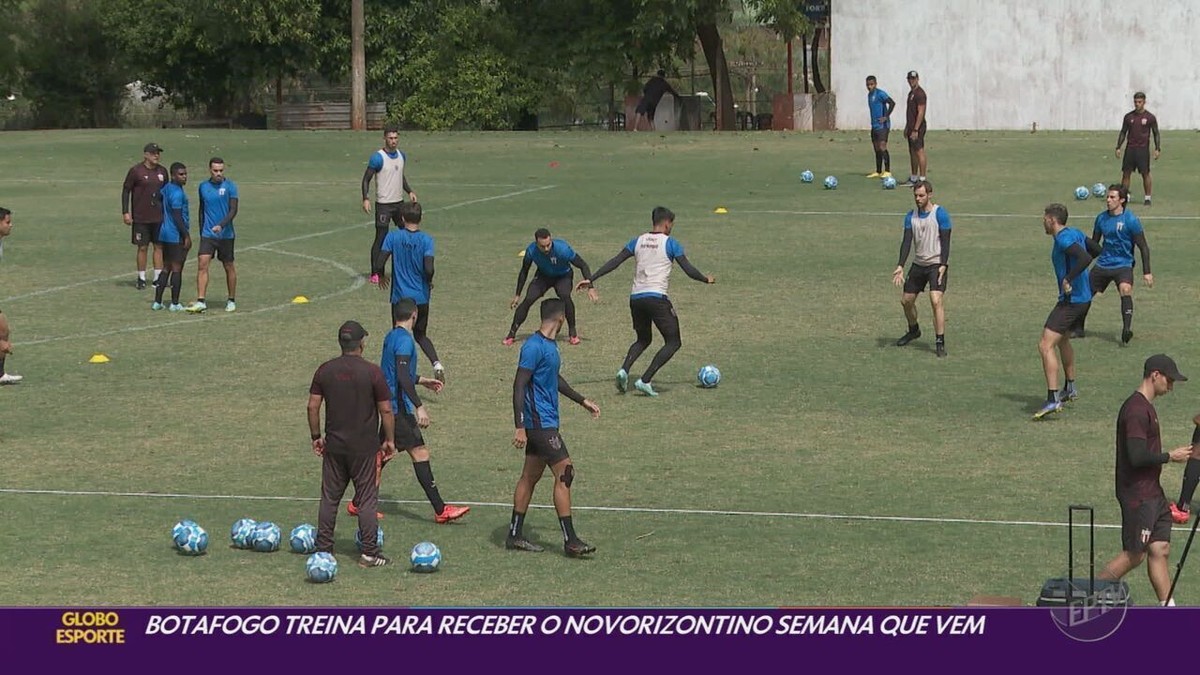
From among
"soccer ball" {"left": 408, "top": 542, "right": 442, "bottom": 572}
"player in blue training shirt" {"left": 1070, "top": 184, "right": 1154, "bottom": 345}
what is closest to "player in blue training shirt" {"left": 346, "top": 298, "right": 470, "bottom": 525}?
"soccer ball" {"left": 408, "top": 542, "right": 442, "bottom": 572}

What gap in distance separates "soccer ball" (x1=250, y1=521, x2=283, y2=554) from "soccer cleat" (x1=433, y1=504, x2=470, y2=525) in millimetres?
1446

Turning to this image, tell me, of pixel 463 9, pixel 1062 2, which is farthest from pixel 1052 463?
pixel 463 9

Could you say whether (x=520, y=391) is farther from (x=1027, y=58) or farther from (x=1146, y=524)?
(x=1027, y=58)

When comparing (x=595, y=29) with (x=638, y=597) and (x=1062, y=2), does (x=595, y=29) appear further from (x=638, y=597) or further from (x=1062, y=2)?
(x=638, y=597)

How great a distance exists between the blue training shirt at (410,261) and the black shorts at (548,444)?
6359mm

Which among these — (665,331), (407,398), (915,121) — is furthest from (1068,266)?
(915,121)

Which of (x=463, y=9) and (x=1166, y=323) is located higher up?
(x=463, y=9)

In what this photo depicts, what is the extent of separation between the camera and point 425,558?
13.0 meters

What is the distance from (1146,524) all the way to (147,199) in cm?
1731

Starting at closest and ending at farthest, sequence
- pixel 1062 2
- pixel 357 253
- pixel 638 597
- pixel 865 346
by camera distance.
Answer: pixel 638 597 → pixel 865 346 → pixel 357 253 → pixel 1062 2

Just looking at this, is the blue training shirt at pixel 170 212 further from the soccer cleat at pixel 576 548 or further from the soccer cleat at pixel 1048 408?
the soccer cleat at pixel 576 548

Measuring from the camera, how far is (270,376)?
821 inches

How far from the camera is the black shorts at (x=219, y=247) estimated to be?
24.2 metres

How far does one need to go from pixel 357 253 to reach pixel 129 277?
3721 millimetres
